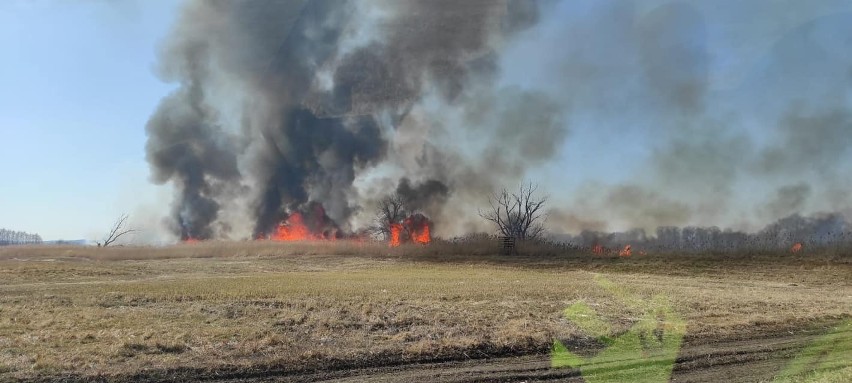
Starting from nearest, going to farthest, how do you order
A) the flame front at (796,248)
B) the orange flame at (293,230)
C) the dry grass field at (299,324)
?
the dry grass field at (299,324) → the flame front at (796,248) → the orange flame at (293,230)

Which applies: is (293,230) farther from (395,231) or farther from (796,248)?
(796,248)

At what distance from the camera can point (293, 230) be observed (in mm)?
85562

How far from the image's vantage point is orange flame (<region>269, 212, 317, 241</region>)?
8475cm

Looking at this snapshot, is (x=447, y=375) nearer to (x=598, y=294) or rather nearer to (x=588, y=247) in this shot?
(x=598, y=294)

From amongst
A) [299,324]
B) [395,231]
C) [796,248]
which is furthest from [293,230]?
[299,324]

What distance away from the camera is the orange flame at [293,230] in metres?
84.8

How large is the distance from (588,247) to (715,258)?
14.2 metres

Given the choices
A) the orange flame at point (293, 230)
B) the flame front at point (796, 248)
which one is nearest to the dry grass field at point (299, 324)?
the flame front at point (796, 248)

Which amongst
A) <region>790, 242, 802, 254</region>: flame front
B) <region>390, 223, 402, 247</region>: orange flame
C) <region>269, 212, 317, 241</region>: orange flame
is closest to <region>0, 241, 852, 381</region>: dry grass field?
<region>790, 242, 802, 254</region>: flame front

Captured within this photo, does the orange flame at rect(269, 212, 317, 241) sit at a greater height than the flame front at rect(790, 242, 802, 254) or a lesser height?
greater

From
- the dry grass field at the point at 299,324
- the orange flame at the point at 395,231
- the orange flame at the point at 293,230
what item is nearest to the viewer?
the dry grass field at the point at 299,324

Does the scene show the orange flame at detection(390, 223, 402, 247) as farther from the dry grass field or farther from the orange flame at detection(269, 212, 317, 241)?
the dry grass field

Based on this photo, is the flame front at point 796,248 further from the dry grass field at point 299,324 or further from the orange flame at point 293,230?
the orange flame at point 293,230

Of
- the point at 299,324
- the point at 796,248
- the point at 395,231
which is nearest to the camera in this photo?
the point at 299,324
